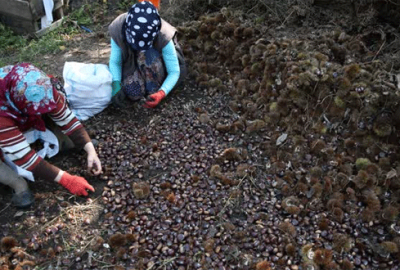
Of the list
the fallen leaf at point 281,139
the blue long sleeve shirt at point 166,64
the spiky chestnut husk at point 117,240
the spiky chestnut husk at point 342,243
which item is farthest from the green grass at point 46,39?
the spiky chestnut husk at point 342,243

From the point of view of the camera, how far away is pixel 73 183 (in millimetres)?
2877

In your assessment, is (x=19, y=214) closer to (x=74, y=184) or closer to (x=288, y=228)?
(x=74, y=184)

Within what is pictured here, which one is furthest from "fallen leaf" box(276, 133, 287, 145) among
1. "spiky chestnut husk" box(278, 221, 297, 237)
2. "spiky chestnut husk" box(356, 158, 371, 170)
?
"spiky chestnut husk" box(278, 221, 297, 237)

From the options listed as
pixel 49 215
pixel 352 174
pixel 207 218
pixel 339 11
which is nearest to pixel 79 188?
pixel 49 215

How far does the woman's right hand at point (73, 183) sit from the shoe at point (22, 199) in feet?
0.77

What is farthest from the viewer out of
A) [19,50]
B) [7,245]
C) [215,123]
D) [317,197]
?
Answer: [19,50]

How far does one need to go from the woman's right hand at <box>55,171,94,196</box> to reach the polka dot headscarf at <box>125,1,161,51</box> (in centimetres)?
113

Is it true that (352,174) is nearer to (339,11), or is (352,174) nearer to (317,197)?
(317,197)

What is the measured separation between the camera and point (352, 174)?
2.88 metres

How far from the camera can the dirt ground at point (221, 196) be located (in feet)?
8.40

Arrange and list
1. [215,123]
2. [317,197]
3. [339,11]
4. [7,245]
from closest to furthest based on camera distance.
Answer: [7,245] → [317,197] → [215,123] → [339,11]

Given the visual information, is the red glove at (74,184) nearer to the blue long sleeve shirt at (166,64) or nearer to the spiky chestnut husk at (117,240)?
the spiky chestnut husk at (117,240)

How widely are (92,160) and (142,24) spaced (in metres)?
1.07

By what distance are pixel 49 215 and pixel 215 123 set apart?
142 cm
